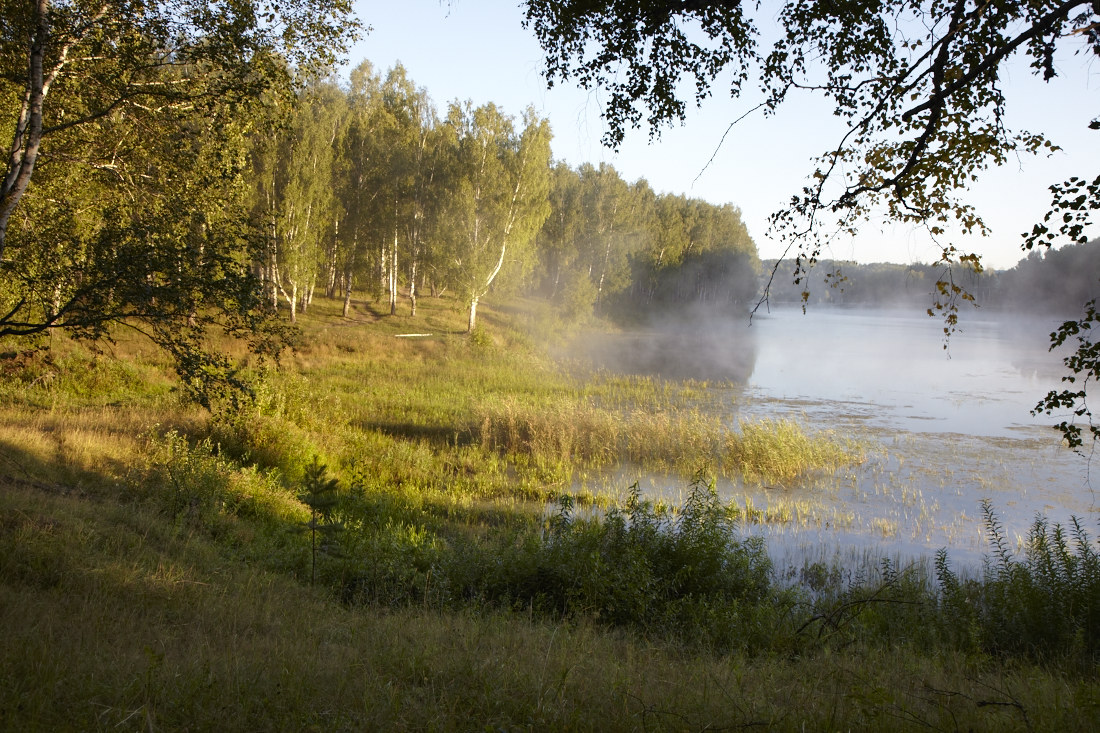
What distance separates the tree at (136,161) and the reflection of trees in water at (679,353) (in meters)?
27.5

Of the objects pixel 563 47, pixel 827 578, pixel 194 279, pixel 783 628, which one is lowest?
pixel 827 578

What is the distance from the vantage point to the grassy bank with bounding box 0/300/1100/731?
385cm

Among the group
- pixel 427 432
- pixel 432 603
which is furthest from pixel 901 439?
pixel 432 603

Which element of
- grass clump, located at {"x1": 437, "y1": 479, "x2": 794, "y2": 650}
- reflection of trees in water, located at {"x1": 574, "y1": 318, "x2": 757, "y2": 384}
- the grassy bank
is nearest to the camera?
the grassy bank

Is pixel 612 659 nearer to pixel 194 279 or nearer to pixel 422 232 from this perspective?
pixel 194 279

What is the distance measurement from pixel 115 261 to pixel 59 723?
552 cm

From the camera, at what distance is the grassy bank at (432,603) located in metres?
3.85

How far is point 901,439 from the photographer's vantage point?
20750 millimetres

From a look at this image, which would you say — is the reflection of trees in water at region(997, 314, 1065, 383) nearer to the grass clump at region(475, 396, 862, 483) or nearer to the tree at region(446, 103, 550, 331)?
the grass clump at region(475, 396, 862, 483)

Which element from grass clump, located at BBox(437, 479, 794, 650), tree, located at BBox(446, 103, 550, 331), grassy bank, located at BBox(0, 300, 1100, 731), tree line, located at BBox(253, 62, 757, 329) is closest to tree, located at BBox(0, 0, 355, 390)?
grassy bank, located at BBox(0, 300, 1100, 731)

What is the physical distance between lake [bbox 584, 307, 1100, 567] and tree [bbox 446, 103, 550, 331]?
29.6ft

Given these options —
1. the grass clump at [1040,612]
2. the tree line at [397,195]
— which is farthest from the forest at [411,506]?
the tree line at [397,195]

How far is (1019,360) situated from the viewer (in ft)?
141

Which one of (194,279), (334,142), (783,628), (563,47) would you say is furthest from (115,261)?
(334,142)
